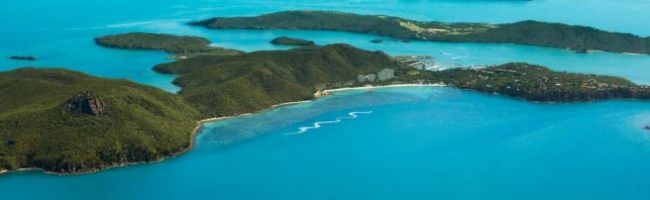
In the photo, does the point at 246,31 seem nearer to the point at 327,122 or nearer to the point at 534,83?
the point at 534,83

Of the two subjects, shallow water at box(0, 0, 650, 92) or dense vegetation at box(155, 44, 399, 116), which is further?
shallow water at box(0, 0, 650, 92)

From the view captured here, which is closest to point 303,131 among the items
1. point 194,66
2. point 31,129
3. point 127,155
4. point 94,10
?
point 127,155

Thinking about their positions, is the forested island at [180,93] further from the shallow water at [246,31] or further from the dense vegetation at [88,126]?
the shallow water at [246,31]

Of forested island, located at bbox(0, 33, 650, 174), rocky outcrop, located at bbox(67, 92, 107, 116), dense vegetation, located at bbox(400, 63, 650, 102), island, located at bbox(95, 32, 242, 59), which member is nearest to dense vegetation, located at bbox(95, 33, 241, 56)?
island, located at bbox(95, 32, 242, 59)

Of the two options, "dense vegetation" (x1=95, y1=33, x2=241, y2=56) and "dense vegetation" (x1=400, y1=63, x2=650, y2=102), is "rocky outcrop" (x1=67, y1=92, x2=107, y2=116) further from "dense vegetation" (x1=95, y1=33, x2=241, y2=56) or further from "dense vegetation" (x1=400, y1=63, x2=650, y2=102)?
"dense vegetation" (x1=95, y1=33, x2=241, y2=56)

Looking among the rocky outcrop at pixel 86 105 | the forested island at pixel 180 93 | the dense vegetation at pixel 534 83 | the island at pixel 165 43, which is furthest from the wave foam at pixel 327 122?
the island at pixel 165 43

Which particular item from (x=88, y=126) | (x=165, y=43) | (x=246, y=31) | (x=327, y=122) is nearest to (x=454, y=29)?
(x=246, y=31)

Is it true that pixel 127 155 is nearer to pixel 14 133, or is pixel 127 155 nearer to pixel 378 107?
pixel 14 133
